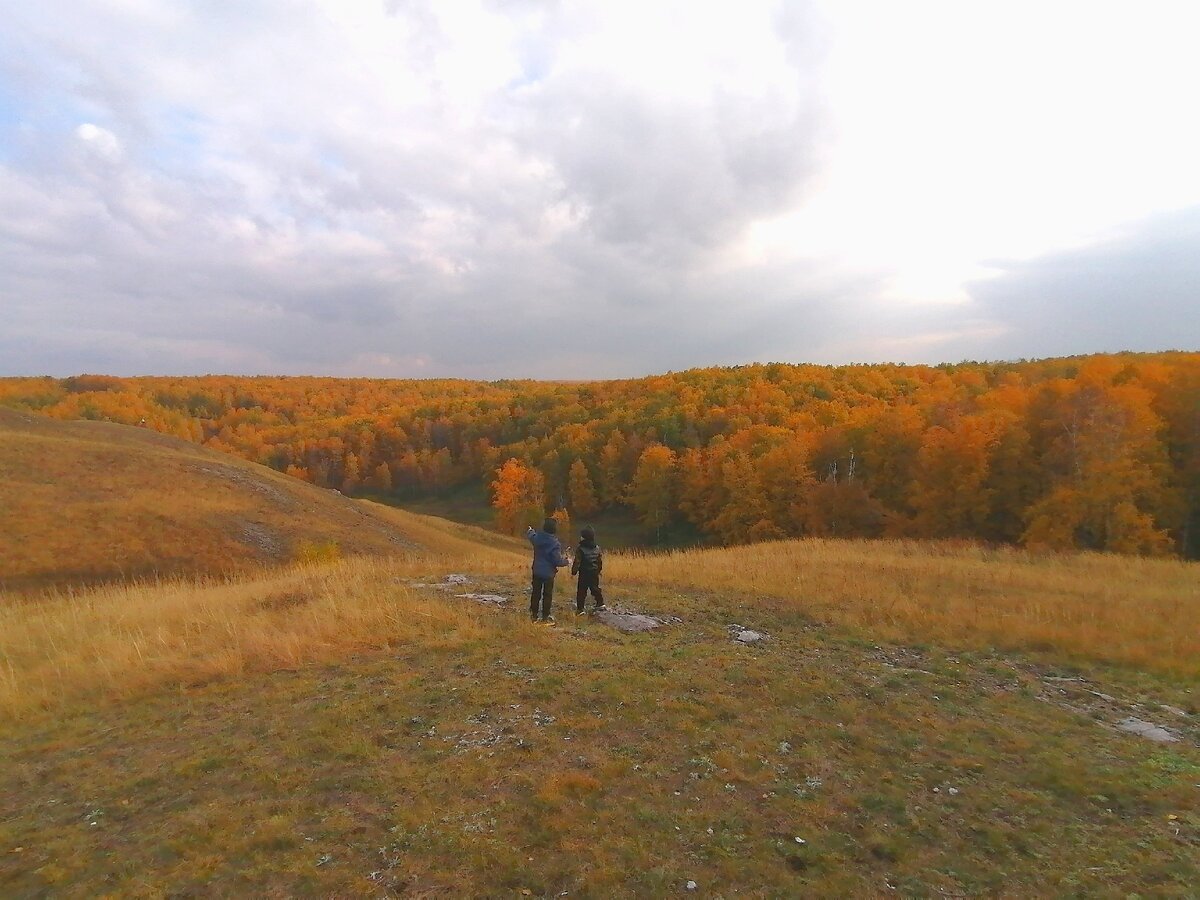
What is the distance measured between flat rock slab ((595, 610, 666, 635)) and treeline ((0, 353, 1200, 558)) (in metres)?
31.3

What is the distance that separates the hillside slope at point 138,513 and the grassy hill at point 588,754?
1925cm

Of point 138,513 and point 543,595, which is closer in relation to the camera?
point 543,595

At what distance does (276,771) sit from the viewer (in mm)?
6027

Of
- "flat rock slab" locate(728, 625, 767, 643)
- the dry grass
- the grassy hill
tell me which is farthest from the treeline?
"flat rock slab" locate(728, 625, 767, 643)

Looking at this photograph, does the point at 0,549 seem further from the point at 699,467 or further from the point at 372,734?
the point at 699,467

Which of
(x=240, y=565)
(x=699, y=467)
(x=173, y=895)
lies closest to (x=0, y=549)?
(x=240, y=565)

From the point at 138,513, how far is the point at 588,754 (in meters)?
34.5

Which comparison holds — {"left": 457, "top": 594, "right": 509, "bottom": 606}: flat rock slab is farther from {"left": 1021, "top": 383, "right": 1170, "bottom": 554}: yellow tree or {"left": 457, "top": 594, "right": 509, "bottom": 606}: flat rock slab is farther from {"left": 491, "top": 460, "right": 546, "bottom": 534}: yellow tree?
{"left": 491, "top": 460, "right": 546, "bottom": 534}: yellow tree

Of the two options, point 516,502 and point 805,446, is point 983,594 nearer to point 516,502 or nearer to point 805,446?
point 805,446

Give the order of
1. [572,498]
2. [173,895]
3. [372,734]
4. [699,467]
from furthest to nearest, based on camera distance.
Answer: [572,498]
[699,467]
[372,734]
[173,895]

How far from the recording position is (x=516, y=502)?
7550cm

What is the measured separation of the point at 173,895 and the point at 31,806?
8.24 feet

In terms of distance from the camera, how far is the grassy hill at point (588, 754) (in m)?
4.75

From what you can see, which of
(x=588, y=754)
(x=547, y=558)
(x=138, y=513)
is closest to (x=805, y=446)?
(x=138, y=513)
